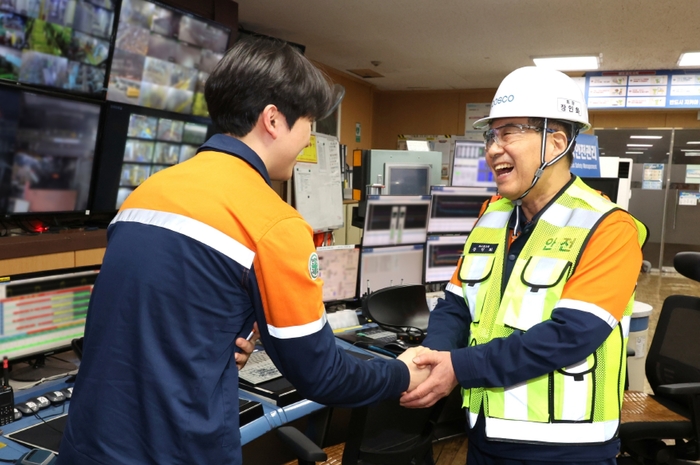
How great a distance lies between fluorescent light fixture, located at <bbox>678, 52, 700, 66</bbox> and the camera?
645cm

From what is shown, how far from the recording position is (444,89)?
9.88 metres

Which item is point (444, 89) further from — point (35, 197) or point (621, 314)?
point (621, 314)

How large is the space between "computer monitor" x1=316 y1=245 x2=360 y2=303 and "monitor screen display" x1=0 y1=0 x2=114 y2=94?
1.51 m

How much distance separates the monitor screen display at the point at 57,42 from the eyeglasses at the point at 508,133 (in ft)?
7.04

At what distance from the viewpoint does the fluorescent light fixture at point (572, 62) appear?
6.79 metres

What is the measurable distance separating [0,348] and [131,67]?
1816 mm

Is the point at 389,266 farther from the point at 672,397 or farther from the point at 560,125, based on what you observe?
the point at 560,125

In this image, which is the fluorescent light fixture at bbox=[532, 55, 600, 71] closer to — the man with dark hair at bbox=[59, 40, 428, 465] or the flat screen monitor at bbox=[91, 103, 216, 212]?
the flat screen monitor at bbox=[91, 103, 216, 212]

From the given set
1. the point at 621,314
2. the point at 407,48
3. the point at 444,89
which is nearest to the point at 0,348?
the point at 621,314

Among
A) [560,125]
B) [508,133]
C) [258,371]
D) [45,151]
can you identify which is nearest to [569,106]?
[560,125]

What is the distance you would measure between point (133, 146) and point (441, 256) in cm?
188

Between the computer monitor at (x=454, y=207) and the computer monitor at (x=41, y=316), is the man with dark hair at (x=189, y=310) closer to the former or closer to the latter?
the computer monitor at (x=41, y=316)

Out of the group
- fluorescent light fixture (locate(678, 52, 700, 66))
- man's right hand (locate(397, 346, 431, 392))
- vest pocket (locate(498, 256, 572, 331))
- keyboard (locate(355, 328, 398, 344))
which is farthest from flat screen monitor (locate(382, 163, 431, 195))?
fluorescent light fixture (locate(678, 52, 700, 66))

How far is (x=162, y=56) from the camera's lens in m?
3.32
